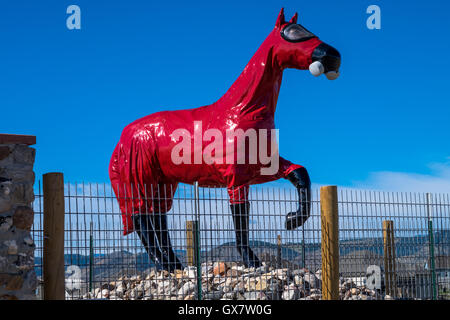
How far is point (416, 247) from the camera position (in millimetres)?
9625

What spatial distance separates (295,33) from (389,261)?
3.75 meters

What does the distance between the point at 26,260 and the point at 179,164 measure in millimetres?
4224

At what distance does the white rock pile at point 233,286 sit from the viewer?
7.98 meters

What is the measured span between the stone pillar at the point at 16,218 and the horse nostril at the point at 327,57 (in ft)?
15.5

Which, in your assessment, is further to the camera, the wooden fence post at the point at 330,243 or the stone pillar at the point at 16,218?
→ the wooden fence post at the point at 330,243

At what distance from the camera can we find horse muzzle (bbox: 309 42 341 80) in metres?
9.48

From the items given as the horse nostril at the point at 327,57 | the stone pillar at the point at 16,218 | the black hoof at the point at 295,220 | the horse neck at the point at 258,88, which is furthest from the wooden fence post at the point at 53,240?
the horse nostril at the point at 327,57

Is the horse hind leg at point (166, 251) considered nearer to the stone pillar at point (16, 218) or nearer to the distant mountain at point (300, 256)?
the distant mountain at point (300, 256)

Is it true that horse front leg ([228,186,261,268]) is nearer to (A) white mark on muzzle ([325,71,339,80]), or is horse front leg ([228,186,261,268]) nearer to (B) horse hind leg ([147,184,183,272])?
(B) horse hind leg ([147,184,183,272])

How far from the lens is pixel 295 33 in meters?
9.73

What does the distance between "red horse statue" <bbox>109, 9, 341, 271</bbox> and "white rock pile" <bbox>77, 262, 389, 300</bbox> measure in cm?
45
